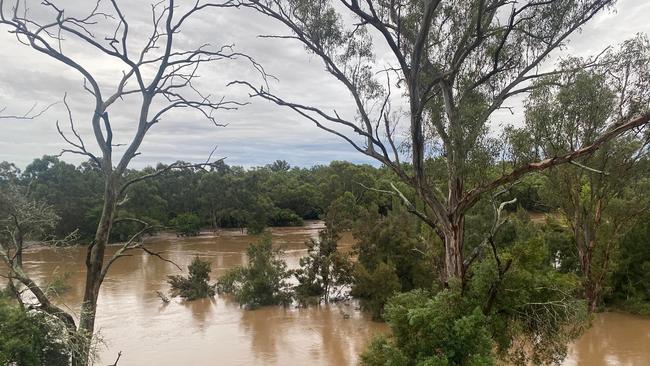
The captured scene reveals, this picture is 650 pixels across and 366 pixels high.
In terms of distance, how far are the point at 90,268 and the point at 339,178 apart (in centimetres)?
3719

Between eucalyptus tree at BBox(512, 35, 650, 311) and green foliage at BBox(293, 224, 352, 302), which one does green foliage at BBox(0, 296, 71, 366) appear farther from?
green foliage at BBox(293, 224, 352, 302)

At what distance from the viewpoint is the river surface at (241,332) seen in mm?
11883

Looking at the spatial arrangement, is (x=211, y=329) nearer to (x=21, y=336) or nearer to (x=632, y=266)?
(x=21, y=336)

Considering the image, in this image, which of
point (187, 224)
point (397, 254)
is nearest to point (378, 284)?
point (397, 254)

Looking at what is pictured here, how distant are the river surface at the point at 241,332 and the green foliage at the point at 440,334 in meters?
5.93

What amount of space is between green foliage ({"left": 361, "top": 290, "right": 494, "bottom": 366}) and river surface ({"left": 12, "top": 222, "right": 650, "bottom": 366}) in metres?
5.93

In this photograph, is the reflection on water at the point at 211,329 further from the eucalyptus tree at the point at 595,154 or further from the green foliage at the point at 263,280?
the eucalyptus tree at the point at 595,154

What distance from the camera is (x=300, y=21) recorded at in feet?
25.3

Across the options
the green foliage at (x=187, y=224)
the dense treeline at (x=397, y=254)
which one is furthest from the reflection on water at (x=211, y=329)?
the green foliage at (x=187, y=224)

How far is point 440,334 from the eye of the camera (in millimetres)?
5820

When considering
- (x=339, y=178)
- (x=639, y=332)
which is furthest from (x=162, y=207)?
(x=639, y=332)

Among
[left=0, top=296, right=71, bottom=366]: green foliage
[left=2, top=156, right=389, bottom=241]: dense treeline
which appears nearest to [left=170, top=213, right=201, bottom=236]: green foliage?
[left=2, top=156, right=389, bottom=241]: dense treeline

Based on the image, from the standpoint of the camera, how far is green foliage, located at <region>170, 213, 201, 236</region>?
35.9m

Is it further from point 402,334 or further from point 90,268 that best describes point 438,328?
point 90,268
